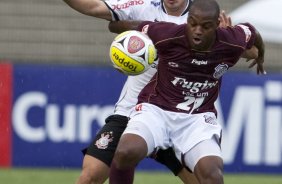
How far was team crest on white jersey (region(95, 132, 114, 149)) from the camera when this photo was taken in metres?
8.83

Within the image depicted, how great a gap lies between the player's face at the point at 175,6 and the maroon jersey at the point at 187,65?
1.44 ft

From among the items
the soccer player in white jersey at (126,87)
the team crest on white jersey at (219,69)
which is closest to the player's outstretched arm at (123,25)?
the soccer player in white jersey at (126,87)

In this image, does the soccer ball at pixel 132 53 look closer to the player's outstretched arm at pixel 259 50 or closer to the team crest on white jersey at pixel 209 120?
the team crest on white jersey at pixel 209 120

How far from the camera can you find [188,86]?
8.53 metres

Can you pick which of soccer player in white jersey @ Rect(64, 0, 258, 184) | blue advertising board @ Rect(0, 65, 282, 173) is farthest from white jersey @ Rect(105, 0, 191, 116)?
blue advertising board @ Rect(0, 65, 282, 173)

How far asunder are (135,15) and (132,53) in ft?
2.86

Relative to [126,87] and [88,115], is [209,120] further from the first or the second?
[88,115]

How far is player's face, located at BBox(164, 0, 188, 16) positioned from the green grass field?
4093 mm

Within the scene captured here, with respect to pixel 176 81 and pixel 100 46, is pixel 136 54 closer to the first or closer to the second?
pixel 176 81

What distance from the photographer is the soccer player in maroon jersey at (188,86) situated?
8.26 m

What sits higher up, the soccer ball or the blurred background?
the soccer ball

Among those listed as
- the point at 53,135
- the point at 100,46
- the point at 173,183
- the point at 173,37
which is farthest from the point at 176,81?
the point at 100,46

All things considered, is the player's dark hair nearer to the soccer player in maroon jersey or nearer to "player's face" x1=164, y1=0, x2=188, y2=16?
the soccer player in maroon jersey

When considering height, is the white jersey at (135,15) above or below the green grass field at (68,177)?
above
